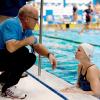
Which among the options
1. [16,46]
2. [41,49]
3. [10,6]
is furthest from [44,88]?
[10,6]

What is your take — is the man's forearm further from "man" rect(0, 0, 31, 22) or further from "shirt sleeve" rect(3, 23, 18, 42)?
"man" rect(0, 0, 31, 22)

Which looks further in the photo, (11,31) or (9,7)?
(9,7)

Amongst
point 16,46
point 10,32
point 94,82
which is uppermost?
point 10,32

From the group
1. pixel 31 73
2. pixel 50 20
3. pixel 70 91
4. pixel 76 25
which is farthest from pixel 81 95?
pixel 76 25

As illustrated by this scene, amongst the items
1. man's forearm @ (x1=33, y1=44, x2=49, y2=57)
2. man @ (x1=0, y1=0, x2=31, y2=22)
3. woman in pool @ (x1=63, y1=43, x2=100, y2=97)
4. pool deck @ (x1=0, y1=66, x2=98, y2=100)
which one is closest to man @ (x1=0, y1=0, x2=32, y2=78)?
man @ (x1=0, y1=0, x2=31, y2=22)

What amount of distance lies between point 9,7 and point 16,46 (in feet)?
5.48

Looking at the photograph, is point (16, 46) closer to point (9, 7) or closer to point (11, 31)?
point (11, 31)

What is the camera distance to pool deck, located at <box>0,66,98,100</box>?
3135 millimetres

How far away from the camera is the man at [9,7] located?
436 cm

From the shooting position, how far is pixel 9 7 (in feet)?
14.5

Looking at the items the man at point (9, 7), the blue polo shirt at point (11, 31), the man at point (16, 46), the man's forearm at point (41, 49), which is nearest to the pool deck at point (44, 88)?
the man at point (16, 46)

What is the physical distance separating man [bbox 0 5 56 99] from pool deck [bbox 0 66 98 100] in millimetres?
172

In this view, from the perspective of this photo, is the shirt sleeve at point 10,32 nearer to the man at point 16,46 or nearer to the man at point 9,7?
the man at point 16,46

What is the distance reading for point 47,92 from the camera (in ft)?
10.9
